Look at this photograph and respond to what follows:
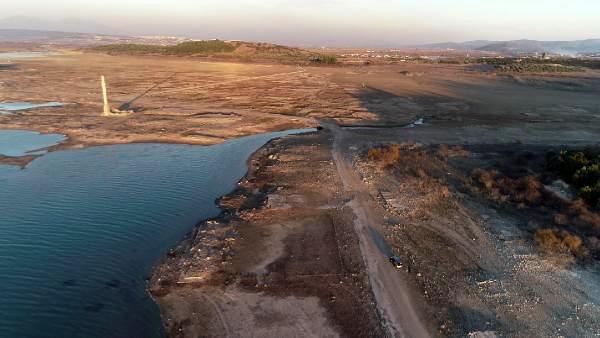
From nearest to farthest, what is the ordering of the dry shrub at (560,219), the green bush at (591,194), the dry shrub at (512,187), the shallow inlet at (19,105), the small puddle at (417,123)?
the dry shrub at (560,219), the green bush at (591,194), the dry shrub at (512,187), the small puddle at (417,123), the shallow inlet at (19,105)

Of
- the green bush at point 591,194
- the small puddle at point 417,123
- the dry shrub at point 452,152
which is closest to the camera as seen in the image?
the green bush at point 591,194

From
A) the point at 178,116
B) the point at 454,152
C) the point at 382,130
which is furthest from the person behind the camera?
the point at 178,116

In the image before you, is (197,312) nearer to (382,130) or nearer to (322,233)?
(322,233)

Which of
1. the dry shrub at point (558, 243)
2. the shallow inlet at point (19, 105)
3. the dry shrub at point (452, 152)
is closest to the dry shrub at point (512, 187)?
the dry shrub at point (558, 243)

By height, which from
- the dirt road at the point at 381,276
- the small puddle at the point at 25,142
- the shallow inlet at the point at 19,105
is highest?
the shallow inlet at the point at 19,105

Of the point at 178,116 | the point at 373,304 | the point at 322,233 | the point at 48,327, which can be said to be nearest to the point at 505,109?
the point at 178,116

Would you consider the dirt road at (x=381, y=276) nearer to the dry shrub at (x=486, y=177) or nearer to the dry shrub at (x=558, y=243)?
the dry shrub at (x=558, y=243)
